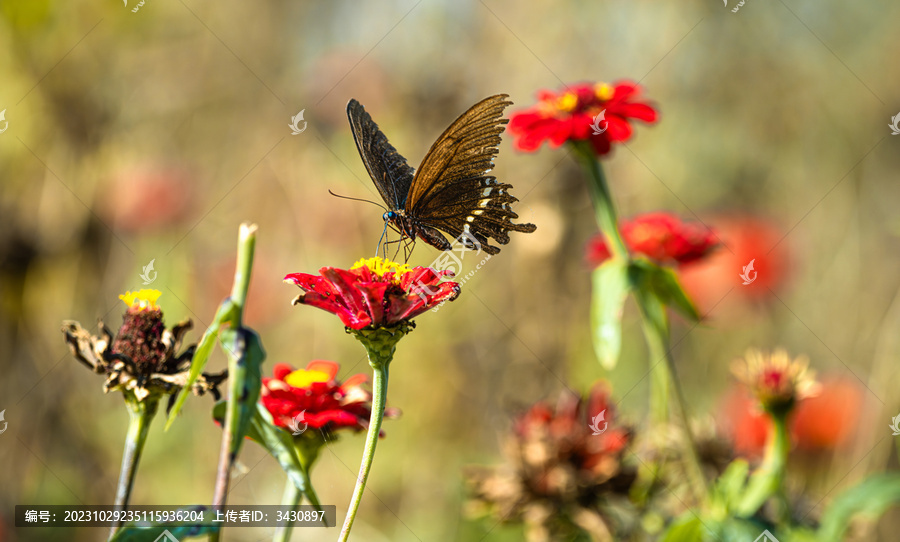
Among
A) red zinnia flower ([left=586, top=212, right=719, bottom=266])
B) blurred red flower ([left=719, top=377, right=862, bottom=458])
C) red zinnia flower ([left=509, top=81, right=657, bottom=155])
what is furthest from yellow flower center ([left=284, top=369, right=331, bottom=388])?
blurred red flower ([left=719, top=377, right=862, bottom=458])

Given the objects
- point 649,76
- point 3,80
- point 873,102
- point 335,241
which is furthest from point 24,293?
point 873,102

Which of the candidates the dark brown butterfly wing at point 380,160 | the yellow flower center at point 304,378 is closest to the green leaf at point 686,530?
the yellow flower center at point 304,378

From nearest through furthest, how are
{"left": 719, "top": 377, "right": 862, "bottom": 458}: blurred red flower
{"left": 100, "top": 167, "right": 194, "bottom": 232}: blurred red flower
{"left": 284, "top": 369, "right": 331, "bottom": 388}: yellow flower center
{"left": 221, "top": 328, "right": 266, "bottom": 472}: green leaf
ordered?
{"left": 221, "top": 328, "right": 266, "bottom": 472}: green leaf, {"left": 284, "top": 369, "right": 331, "bottom": 388}: yellow flower center, {"left": 719, "top": 377, "right": 862, "bottom": 458}: blurred red flower, {"left": 100, "top": 167, "right": 194, "bottom": 232}: blurred red flower

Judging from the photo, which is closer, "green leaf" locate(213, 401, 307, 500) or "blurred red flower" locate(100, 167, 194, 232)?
"green leaf" locate(213, 401, 307, 500)

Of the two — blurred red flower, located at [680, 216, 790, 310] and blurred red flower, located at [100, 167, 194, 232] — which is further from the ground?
blurred red flower, located at [100, 167, 194, 232]

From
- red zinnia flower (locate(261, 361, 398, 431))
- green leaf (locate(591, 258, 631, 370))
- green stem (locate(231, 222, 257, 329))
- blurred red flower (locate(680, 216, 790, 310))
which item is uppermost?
blurred red flower (locate(680, 216, 790, 310))

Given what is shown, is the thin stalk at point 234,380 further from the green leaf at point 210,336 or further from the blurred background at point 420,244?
the blurred background at point 420,244

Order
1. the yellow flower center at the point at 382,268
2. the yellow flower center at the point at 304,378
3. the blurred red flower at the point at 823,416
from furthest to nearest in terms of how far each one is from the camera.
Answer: the blurred red flower at the point at 823,416, the yellow flower center at the point at 304,378, the yellow flower center at the point at 382,268

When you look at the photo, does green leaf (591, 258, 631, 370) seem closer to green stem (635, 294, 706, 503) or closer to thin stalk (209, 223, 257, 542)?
green stem (635, 294, 706, 503)
